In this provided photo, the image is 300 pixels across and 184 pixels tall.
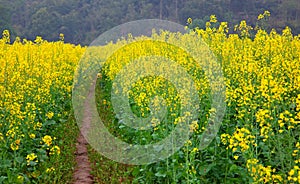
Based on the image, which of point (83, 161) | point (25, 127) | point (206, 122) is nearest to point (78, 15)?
point (83, 161)

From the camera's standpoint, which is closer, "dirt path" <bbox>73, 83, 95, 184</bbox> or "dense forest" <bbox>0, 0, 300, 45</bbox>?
"dirt path" <bbox>73, 83, 95, 184</bbox>

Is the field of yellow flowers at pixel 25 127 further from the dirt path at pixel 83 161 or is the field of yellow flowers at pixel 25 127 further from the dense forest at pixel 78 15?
the dense forest at pixel 78 15

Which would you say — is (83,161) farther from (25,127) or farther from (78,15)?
(78,15)

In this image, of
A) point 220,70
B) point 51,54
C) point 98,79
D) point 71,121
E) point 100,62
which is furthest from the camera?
point 100,62

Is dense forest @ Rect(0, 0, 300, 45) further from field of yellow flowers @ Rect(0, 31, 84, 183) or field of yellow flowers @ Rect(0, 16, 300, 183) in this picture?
field of yellow flowers @ Rect(0, 31, 84, 183)

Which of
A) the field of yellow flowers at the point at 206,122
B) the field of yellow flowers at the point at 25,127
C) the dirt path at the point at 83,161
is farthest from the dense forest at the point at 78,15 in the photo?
the field of yellow flowers at the point at 25,127

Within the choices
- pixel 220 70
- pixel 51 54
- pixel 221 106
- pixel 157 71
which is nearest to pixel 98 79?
pixel 51 54

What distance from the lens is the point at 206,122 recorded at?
16.4 feet

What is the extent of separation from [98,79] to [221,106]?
481 inches

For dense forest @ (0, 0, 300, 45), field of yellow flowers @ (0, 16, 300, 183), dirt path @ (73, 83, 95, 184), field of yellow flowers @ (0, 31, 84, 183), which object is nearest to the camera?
field of yellow flowers @ (0, 16, 300, 183)

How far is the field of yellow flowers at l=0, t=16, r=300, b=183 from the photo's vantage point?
3778mm

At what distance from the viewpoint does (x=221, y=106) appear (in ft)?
18.7

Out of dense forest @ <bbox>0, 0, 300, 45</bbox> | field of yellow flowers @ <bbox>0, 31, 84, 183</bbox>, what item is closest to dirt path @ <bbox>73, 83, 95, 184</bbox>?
field of yellow flowers @ <bbox>0, 31, 84, 183</bbox>

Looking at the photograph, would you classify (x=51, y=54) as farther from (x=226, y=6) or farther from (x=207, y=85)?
(x=226, y=6)
